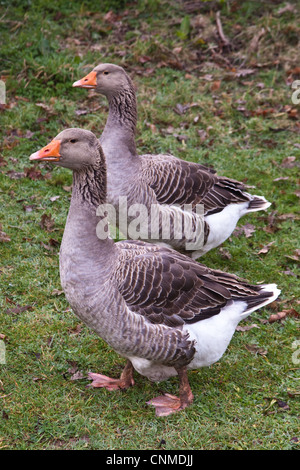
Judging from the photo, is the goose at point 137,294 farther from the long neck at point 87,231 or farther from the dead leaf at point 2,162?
the dead leaf at point 2,162

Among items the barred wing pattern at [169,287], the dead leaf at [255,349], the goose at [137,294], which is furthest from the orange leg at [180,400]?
the dead leaf at [255,349]

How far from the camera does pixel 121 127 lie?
6020mm

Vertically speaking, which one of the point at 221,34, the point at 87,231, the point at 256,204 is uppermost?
the point at 221,34

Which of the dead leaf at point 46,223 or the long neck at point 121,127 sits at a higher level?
the long neck at point 121,127

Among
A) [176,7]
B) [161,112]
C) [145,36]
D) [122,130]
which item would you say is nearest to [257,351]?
[122,130]

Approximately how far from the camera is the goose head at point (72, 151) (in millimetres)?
4238

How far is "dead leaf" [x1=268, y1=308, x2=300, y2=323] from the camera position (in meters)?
5.62

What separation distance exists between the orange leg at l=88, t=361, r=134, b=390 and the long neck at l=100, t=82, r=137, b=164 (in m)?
2.21

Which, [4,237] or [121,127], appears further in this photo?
[4,237]

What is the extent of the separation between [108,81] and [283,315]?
3.02 meters

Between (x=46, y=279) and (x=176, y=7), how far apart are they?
7020 millimetres

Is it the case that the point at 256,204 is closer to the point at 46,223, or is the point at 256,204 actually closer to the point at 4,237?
the point at 46,223

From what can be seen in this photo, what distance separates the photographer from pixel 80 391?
465 centimetres

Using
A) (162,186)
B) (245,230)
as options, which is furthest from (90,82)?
(245,230)
